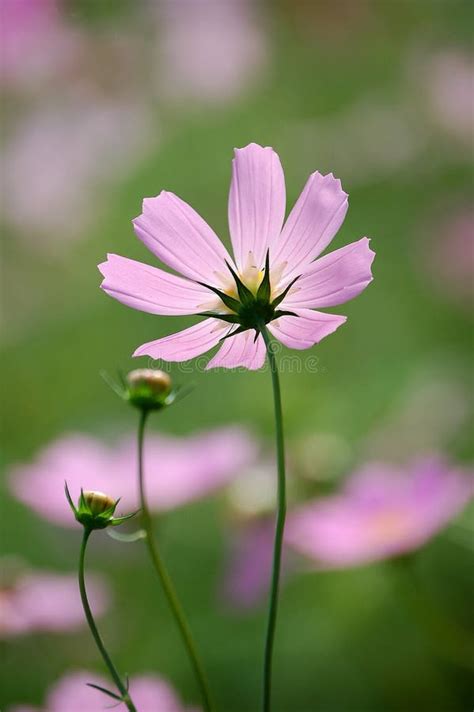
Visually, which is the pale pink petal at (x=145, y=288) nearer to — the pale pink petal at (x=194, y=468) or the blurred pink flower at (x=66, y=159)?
the pale pink petal at (x=194, y=468)

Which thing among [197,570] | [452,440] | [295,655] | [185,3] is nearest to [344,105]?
[185,3]

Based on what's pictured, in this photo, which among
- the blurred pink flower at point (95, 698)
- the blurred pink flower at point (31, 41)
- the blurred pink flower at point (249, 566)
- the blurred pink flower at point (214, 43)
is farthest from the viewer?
the blurred pink flower at point (214, 43)

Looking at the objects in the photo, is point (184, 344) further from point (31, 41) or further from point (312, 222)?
point (31, 41)

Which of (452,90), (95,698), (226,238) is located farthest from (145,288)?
(452,90)

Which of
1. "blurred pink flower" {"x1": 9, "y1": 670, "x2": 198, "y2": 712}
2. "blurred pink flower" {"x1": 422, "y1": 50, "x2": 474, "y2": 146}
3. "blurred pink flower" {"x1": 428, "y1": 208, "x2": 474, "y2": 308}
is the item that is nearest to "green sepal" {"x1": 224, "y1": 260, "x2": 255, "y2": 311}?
"blurred pink flower" {"x1": 9, "y1": 670, "x2": 198, "y2": 712}

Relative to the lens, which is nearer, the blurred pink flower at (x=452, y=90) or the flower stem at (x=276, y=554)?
the flower stem at (x=276, y=554)

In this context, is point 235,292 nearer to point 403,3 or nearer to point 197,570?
point 197,570

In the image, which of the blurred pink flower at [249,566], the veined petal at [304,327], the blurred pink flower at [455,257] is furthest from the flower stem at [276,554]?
the blurred pink flower at [455,257]

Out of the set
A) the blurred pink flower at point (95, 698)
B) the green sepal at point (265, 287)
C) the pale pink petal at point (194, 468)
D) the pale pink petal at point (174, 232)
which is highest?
the pale pink petal at point (194, 468)
